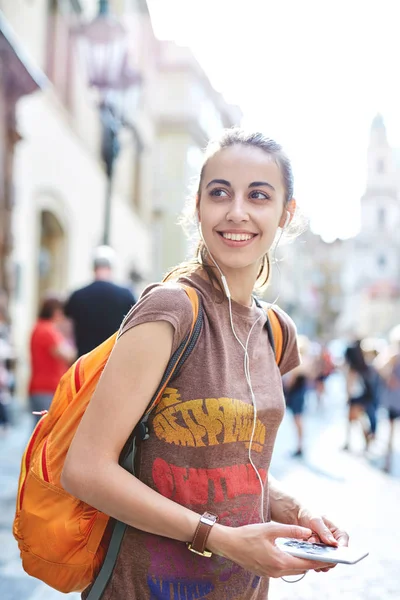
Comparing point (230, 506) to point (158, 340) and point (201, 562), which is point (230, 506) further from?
point (158, 340)

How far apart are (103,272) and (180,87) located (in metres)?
25.5

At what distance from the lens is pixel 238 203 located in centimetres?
166

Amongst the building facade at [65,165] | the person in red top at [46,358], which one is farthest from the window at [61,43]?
the person in red top at [46,358]

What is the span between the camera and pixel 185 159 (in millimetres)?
29969

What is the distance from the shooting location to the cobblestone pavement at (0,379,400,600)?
4.12 metres

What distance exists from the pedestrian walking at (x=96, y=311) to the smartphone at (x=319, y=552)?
4015 mm

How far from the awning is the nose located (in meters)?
8.02

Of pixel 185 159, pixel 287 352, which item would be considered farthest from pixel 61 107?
pixel 185 159

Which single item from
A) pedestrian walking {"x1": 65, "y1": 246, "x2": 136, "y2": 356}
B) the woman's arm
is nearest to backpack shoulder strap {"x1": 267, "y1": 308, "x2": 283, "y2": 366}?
the woman's arm

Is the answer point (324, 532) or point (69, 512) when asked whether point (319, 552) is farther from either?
point (69, 512)

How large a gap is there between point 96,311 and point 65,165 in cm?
840

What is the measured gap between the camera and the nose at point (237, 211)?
1.65 metres

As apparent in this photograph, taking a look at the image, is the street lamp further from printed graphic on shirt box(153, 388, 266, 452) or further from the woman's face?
printed graphic on shirt box(153, 388, 266, 452)

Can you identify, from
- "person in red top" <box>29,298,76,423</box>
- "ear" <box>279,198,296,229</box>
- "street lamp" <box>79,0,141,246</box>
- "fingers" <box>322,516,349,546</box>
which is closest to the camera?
"fingers" <box>322,516,349,546</box>
